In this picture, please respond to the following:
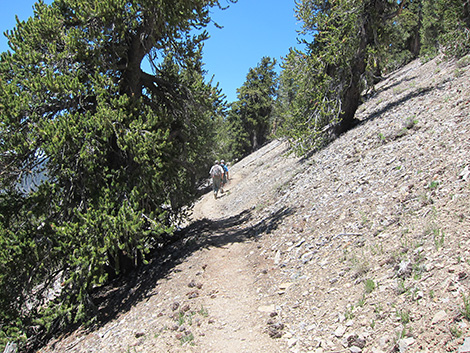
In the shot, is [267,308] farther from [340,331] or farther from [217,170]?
[217,170]

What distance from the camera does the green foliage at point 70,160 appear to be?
747 cm

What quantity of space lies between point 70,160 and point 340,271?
656 cm

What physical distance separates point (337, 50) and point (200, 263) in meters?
10.7

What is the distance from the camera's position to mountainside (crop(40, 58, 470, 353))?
4.06 metres

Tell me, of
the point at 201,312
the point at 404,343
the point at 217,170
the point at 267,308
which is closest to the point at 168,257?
the point at 201,312

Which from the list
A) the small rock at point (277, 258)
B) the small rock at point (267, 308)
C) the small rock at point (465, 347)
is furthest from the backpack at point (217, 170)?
the small rock at point (465, 347)

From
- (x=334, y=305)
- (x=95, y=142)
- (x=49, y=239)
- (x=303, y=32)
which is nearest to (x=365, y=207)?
(x=334, y=305)

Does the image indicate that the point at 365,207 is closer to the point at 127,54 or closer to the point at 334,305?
the point at 334,305

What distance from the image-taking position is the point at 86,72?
873 centimetres

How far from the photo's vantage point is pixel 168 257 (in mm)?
10070

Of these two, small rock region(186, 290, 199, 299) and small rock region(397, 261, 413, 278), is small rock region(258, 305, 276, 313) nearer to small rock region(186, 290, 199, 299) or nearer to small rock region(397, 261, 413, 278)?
small rock region(186, 290, 199, 299)

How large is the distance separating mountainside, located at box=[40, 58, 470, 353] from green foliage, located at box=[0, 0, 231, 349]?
141cm

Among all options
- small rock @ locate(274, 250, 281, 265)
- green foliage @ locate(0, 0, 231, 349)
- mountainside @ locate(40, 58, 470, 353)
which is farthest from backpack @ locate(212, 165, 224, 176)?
small rock @ locate(274, 250, 281, 265)

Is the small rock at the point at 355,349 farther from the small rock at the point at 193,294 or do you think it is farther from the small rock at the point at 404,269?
Result: the small rock at the point at 193,294
